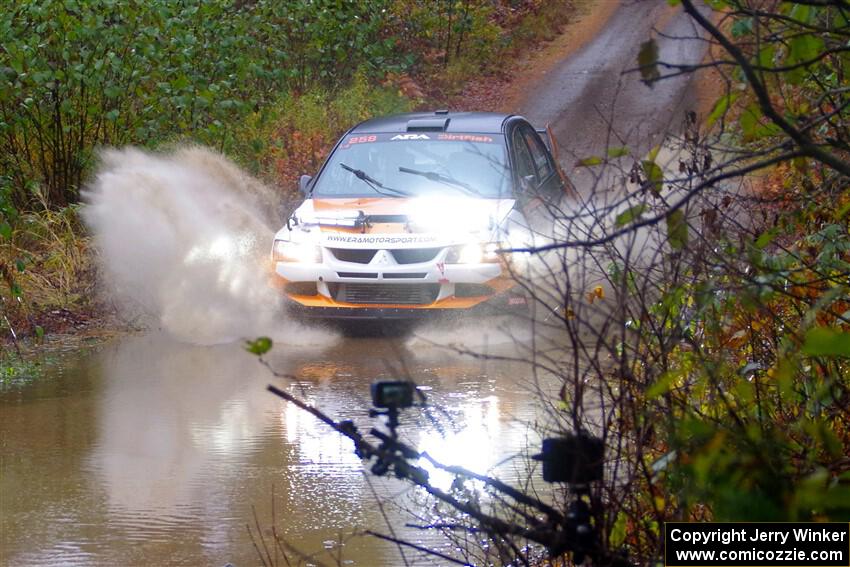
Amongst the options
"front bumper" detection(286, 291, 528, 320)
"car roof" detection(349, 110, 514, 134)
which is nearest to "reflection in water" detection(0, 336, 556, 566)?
"front bumper" detection(286, 291, 528, 320)

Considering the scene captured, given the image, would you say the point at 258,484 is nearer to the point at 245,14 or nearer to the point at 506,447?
the point at 506,447

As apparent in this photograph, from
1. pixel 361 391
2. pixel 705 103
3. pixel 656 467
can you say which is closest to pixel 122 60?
pixel 361 391

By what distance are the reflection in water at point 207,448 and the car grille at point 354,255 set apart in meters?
0.73

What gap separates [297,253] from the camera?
10578 mm

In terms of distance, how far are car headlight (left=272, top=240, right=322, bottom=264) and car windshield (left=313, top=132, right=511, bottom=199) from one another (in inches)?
39.3

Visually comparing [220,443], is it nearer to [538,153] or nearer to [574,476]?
[574,476]

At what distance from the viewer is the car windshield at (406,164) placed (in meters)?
11.3

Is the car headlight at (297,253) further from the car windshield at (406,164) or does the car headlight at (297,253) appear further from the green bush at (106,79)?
the green bush at (106,79)

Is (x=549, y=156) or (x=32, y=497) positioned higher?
(x=549, y=156)

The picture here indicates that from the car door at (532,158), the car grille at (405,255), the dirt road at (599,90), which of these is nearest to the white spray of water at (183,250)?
the car grille at (405,255)

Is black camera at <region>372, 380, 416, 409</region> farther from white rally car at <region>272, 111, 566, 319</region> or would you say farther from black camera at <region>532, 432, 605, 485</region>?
white rally car at <region>272, 111, 566, 319</region>

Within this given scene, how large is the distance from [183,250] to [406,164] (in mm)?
2258

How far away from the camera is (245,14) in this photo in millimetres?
16531

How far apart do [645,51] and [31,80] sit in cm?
1009
